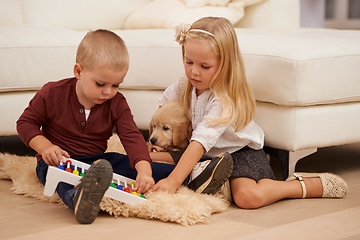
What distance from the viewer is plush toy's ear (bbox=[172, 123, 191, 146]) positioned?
1.77m

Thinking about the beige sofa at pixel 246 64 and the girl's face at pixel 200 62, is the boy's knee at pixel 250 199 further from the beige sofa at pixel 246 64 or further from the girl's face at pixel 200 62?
the girl's face at pixel 200 62

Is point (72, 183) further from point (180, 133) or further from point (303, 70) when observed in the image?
point (303, 70)

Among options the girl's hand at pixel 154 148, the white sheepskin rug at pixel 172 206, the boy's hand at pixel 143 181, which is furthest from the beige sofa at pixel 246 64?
the boy's hand at pixel 143 181

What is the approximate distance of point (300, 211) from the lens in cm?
145

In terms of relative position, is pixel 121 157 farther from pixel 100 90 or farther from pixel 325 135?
pixel 325 135

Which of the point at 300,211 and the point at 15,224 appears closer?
the point at 15,224

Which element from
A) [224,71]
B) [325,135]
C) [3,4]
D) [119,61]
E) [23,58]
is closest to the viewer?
[119,61]

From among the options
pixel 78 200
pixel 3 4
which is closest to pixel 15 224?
pixel 78 200

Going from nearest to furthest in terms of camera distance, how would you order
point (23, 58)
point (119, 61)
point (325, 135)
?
point (119, 61) → point (325, 135) → point (23, 58)

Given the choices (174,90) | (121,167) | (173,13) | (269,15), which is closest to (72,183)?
(121,167)

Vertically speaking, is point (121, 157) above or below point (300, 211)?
above

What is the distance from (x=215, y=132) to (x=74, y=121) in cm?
42

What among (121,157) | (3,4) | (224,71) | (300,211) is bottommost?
(300,211)

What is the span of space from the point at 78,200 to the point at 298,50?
0.82 meters
